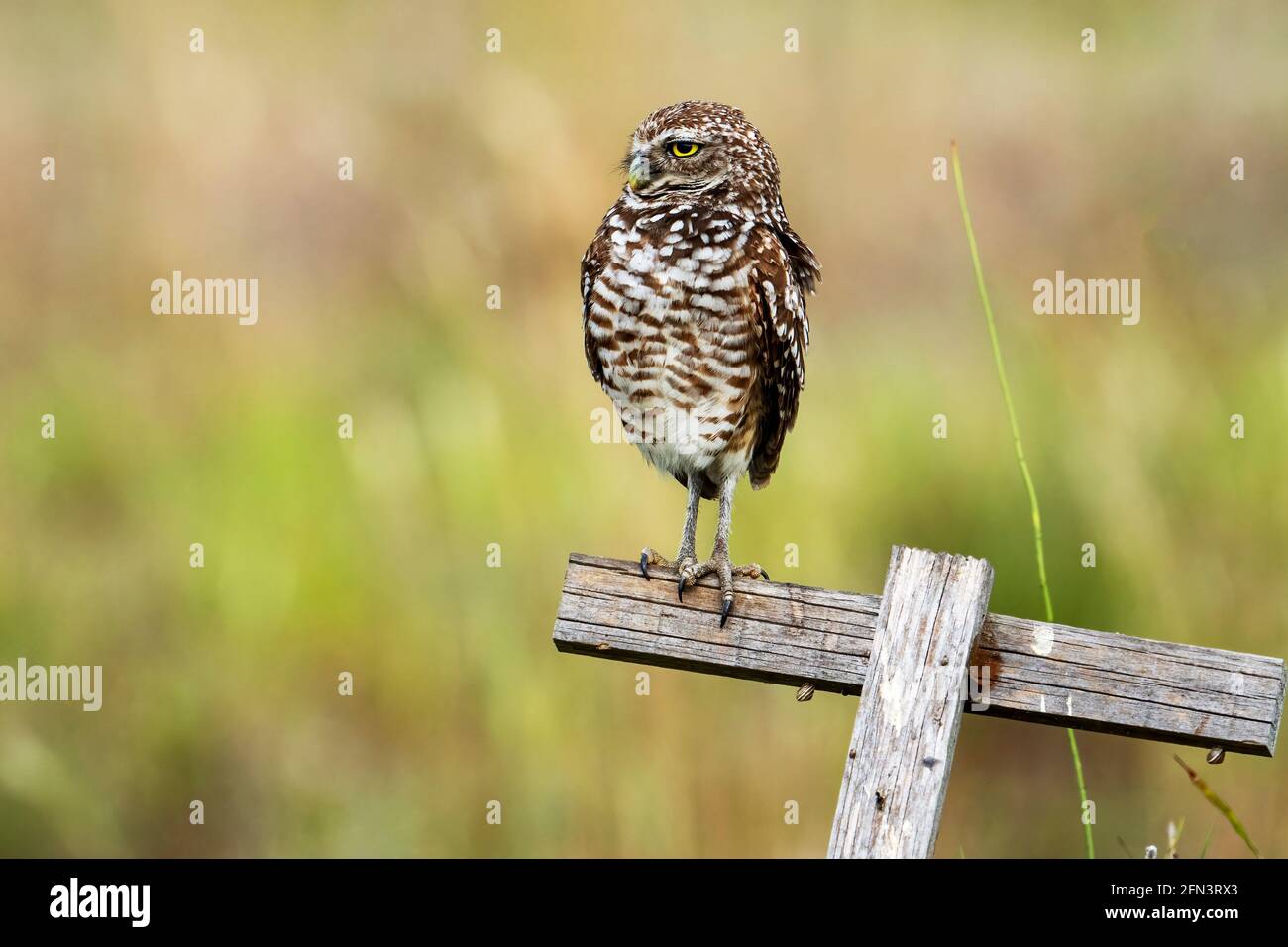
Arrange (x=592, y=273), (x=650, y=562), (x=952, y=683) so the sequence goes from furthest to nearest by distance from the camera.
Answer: (x=592, y=273)
(x=650, y=562)
(x=952, y=683)

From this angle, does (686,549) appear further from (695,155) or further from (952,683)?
(952,683)

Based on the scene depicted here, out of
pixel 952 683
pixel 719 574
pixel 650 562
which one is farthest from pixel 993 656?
pixel 650 562

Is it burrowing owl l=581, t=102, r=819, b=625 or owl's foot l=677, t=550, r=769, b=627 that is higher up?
burrowing owl l=581, t=102, r=819, b=625

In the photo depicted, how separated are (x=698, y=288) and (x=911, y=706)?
1.27m

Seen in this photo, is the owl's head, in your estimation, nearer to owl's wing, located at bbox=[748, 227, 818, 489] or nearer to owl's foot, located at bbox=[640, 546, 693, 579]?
owl's wing, located at bbox=[748, 227, 818, 489]

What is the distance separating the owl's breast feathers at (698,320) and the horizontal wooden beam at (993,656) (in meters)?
0.77

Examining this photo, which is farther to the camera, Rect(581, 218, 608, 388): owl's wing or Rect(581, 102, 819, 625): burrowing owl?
Rect(581, 218, 608, 388): owl's wing

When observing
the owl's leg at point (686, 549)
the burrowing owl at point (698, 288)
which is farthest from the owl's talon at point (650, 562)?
the burrowing owl at point (698, 288)

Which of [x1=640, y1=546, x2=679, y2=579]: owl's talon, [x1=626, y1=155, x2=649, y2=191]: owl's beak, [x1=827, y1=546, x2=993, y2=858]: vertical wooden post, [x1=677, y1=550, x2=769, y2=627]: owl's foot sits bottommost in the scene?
[x1=827, y1=546, x2=993, y2=858]: vertical wooden post

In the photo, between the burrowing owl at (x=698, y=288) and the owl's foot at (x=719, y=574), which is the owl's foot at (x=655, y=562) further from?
the burrowing owl at (x=698, y=288)

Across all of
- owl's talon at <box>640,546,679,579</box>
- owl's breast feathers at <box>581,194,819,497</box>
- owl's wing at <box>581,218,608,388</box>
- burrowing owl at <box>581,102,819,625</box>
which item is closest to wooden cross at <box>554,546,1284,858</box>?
owl's talon at <box>640,546,679,579</box>

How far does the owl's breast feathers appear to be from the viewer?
3209mm

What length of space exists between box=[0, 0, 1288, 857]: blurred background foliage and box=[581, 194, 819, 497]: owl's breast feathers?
105cm

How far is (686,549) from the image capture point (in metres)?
3.27
